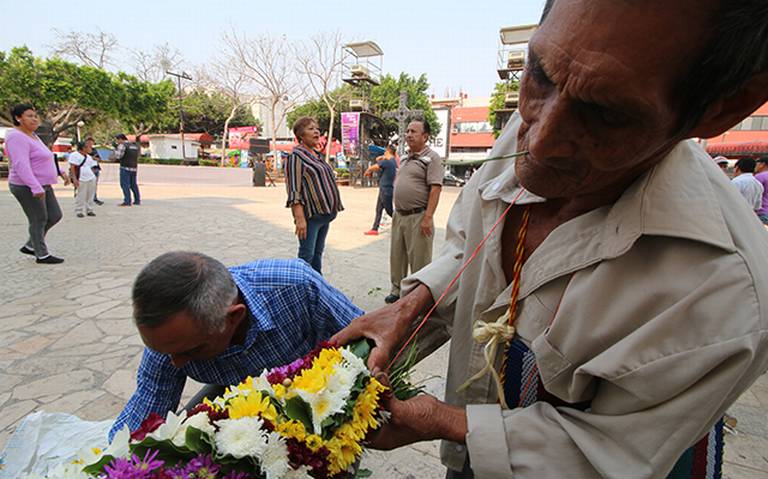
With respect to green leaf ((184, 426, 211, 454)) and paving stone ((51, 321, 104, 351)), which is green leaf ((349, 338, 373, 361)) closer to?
green leaf ((184, 426, 211, 454))

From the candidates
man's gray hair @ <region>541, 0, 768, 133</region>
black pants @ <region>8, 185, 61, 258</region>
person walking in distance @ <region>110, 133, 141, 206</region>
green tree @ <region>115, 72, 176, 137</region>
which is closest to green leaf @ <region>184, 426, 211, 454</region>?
man's gray hair @ <region>541, 0, 768, 133</region>

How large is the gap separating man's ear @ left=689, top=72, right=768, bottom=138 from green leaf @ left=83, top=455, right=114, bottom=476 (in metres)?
1.62

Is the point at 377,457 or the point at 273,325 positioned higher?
the point at 273,325

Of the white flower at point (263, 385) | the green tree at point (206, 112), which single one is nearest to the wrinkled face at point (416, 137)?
the white flower at point (263, 385)

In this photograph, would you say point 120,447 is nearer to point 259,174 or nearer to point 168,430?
point 168,430

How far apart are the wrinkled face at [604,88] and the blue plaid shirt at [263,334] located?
126 centimetres

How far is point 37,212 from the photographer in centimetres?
562

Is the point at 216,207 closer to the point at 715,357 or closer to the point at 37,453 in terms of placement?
the point at 37,453

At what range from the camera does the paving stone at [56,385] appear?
303 cm

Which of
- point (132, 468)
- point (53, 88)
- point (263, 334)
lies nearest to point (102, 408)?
point (263, 334)

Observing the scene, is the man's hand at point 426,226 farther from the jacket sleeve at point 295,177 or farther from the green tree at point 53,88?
the green tree at point 53,88

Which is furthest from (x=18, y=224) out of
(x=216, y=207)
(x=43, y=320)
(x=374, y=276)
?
(x=374, y=276)

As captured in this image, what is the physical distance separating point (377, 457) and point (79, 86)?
32382 millimetres

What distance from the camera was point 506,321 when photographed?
107cm
